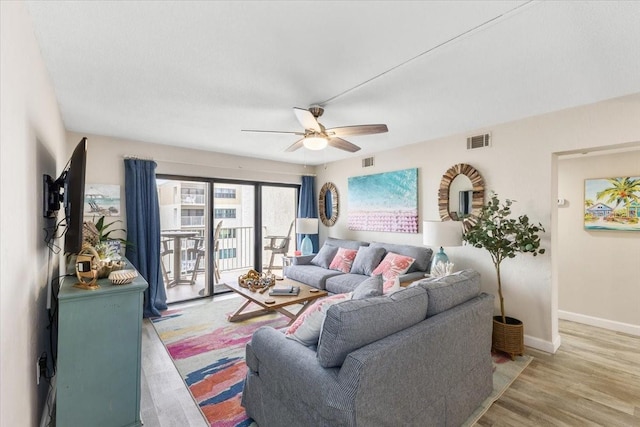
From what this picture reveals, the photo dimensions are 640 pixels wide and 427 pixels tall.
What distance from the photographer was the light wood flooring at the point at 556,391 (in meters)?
1.99

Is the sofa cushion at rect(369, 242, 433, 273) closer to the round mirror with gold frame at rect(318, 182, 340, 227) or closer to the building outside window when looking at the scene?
the round mirror with gold frame at rect(318, 182, 340, 227)

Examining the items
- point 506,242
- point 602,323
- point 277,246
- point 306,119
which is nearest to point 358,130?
point 306,119

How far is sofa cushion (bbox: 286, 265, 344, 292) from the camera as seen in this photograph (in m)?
4.16

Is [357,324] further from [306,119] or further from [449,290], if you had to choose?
[306,119]

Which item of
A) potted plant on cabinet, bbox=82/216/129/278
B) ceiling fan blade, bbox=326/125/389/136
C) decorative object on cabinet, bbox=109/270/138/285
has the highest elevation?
ceiling fan blade, bbox=326/125/389/136

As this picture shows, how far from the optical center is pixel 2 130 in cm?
105

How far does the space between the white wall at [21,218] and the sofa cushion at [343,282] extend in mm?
2869

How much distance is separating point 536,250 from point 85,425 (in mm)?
3886

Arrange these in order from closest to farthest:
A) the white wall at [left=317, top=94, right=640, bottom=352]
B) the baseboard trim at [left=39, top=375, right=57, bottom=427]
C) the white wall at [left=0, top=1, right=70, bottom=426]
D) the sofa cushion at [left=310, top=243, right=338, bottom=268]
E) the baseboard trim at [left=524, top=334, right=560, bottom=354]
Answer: the white wall at [left=0, top=1, right=70, bottom=426], the baseboard trim at [left=39, top=375, right=57, bottom=427], the white wall at [left=317, top=94, right=640, bottom=352], the baseboard trim at [left=524, top=334, right=560, bottom=354], the sofa cushion at [left=310, top=243, right=338, bottom=268]

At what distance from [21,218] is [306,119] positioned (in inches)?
75.3

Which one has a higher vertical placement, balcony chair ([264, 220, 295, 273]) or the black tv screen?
the black tv screen

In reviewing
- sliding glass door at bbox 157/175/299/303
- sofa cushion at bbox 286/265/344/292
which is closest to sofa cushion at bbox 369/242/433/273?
sofa cushion at bbox 286/265/344/292

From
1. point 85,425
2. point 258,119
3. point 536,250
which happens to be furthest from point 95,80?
point 536,250

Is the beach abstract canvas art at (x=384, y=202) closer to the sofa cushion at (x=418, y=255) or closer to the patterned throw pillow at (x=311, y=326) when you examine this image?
the sofa cushion at (x=418, y=255)
